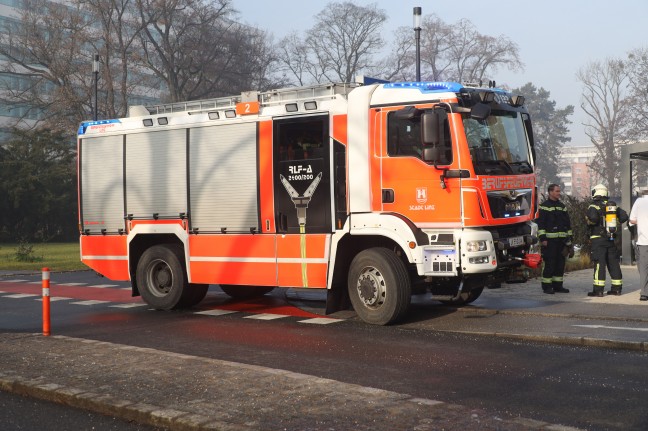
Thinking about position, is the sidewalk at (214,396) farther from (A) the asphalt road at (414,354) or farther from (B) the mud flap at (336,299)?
(B) the mud flap at (336,299)

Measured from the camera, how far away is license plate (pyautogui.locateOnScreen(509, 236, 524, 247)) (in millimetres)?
11166

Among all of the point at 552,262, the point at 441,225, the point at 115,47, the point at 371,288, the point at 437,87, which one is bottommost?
the point at 371,288

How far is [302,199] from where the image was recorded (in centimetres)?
1187

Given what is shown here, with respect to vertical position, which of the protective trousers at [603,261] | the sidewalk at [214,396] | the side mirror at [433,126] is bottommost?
the sidewalk at [214,396]

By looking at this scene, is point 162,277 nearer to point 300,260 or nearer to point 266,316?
point 266,316

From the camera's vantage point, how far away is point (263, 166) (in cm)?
1231

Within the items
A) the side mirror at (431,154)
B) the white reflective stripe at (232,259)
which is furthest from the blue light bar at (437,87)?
the white reflective stripe at (232,259)

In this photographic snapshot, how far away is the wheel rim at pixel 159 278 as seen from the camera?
13674 millimetres

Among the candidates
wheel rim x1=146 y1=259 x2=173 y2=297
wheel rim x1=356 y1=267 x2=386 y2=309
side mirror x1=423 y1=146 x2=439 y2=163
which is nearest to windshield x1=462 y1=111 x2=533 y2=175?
side mirror x1=423 y1=146 x2=439 y2=163

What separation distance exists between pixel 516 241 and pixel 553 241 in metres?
3.44

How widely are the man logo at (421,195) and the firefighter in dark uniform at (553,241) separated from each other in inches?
172

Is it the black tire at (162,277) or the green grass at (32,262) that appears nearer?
the black tire at (162,277)

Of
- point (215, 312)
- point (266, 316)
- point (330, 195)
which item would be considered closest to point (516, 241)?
point (330, 195)

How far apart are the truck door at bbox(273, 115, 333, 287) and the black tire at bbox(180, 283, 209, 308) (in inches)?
87.2
